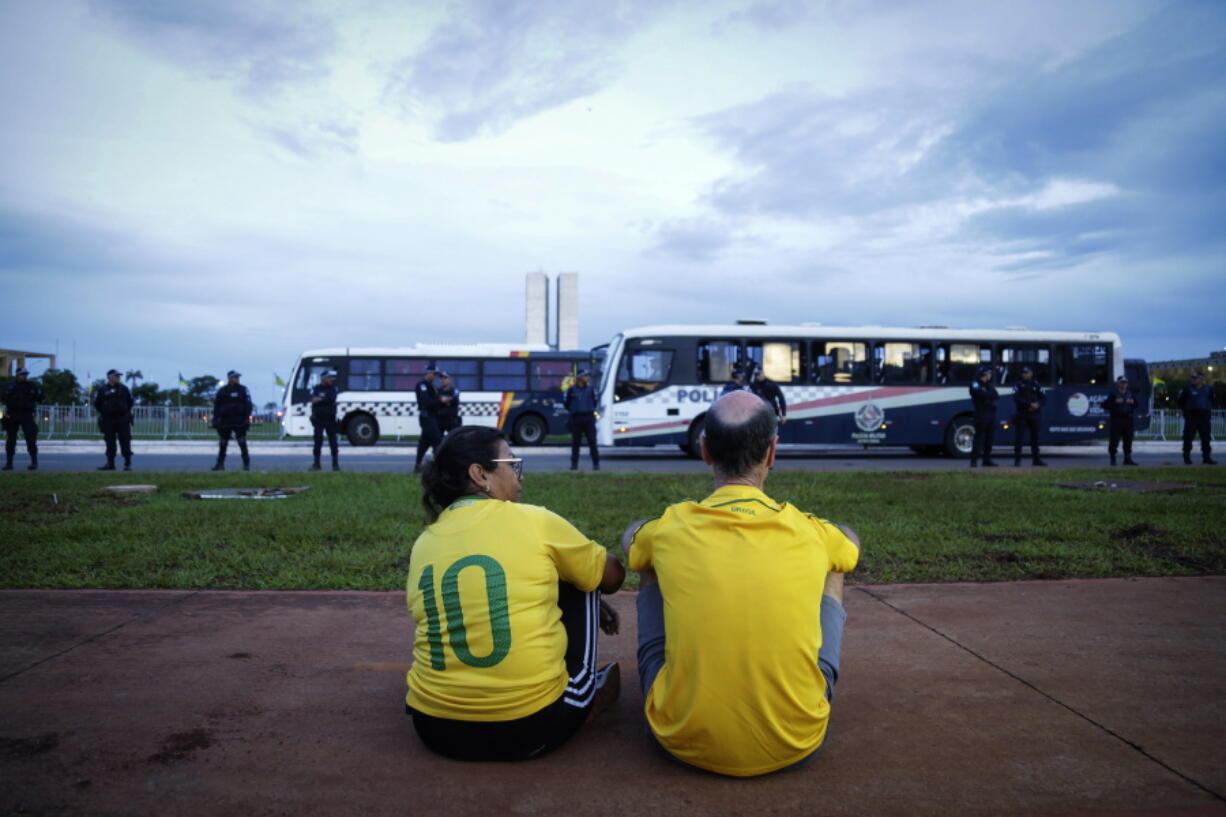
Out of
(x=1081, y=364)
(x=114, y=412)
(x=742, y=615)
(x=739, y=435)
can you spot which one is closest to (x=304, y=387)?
(x=114, y=412)

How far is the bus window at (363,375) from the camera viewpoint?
2345 cm

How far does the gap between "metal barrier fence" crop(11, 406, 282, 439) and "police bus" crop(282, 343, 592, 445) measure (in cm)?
474

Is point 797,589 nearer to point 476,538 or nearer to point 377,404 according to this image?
point 476,538

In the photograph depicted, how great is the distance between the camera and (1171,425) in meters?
29.7

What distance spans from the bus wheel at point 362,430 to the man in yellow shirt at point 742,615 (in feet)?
72.5

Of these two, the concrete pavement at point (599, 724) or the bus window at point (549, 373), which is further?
the bus window at point (549, 373)

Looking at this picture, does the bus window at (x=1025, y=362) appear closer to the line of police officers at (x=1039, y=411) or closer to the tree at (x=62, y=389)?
the line of police officers at (x=1039, y=411)

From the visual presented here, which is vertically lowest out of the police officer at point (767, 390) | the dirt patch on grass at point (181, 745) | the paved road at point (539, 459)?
the dirt patch on grass at point (181, 745)

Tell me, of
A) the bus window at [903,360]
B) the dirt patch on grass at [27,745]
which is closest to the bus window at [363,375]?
the bus window at [903,360]

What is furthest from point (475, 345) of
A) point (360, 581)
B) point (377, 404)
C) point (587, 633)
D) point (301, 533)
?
point (587, 633)

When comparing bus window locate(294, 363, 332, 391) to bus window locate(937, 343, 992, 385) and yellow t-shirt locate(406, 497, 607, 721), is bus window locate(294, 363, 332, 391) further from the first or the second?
yellow t-shirt locate(406, 497, 607, 721)

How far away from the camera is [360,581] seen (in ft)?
17.7

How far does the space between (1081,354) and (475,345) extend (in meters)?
15.4

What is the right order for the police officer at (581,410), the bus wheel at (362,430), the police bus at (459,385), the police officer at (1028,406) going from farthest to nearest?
1. the bus wheel at (362,430)
2. the police bus at (459,385)
3. the police officer at (1028,406)
4. the police officer at (581,410)
